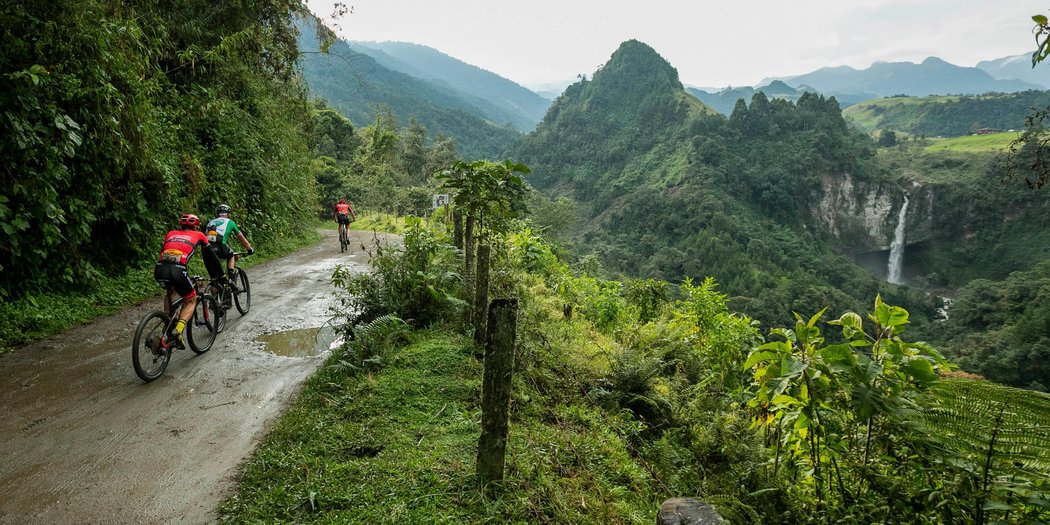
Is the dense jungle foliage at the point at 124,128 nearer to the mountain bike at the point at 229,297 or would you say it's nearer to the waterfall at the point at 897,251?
Result: the mountain bike at the point at 229,297

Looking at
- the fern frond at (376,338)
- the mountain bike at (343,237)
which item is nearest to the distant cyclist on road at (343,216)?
the mountain bike at (343,237)

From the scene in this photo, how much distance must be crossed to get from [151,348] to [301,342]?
188cm

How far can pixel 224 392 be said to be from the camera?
5.27 meters

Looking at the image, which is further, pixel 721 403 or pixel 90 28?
pixel 90 28

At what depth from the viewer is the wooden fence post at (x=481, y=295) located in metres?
5.78

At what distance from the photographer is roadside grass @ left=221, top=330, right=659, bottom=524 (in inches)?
126

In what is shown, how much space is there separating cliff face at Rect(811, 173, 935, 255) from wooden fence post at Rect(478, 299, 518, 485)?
100433mm

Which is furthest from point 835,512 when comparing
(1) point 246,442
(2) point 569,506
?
(1) point 246,442

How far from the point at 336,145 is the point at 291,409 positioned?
4805 cm

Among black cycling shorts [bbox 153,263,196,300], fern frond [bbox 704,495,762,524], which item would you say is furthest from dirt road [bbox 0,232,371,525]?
fern frond [bbox 704,495,762,524]

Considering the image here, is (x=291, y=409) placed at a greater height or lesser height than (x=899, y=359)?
lesser

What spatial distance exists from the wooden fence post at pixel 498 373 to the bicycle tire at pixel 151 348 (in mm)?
4437

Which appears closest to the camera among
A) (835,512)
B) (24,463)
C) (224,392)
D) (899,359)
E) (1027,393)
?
(1027,393)

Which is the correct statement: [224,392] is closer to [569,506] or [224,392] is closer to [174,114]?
[569,506]
